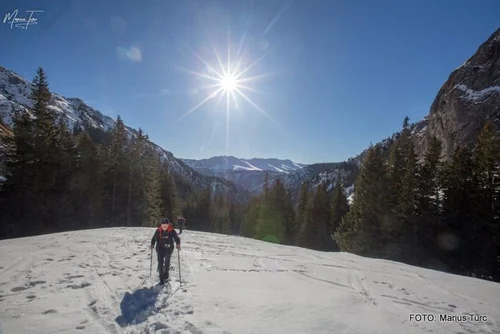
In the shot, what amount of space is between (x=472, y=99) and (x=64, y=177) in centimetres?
6683

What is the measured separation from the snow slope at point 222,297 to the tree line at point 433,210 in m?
13.7

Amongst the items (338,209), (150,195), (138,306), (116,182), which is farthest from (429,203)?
(116,182)

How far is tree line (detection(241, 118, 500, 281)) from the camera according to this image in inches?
880

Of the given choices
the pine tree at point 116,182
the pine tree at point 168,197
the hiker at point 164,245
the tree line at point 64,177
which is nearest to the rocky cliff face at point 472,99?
the pine tree at point 168,197

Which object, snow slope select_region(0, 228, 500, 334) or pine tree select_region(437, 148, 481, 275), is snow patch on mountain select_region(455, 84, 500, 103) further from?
snow slope select_region(0, 228, 500, 334)

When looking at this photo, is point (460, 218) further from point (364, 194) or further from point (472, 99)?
point (472, 99)

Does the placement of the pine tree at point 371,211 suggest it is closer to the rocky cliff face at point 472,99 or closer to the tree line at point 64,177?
the tree line at point 64,177

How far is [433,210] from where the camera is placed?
965 inches

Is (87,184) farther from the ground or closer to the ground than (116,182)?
closer to the ground

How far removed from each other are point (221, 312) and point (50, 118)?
30.5 m

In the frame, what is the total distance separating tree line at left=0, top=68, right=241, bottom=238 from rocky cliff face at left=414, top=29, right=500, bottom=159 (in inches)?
2027

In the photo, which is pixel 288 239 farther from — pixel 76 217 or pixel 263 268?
pixel 263 268

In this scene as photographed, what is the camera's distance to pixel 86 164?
3266 cm

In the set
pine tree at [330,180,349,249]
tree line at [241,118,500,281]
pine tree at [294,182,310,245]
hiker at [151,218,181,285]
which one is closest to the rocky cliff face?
pine tree at [330,180,349,249]
